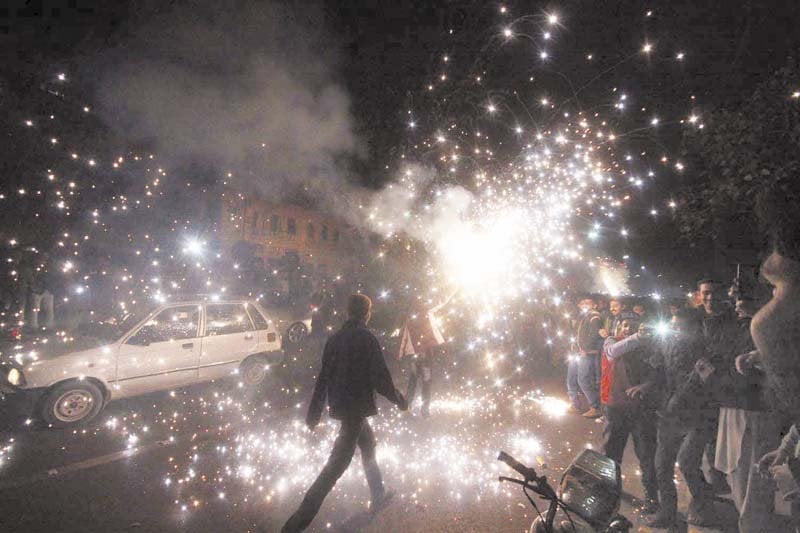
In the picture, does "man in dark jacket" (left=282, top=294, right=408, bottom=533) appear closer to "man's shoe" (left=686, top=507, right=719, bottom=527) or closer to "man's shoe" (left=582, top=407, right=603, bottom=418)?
"man's shoe" (left=686, top=507, right=719, bottom=527)

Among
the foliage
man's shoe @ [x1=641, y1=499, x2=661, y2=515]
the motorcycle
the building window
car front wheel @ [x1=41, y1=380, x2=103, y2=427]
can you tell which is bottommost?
man's shoe @ [x1=641, y1=499, x2=661, y2=515]

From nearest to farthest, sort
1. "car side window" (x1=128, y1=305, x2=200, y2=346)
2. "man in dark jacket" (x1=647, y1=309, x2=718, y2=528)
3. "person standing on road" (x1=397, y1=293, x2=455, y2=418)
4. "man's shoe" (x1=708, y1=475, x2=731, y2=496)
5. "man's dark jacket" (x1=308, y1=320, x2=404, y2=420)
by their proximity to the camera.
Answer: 1. "man in dark jacket" (x1=647, y1=309, x2=718, y2=528)
2. "man's dark jacket" (x1=308, y1=320, x2=404, y2=420)
3. "man's shoe" (x1=708, y1=475, x2=731, y2=496)
4. "car side window" (x1=128, y1=305, x2=200, y2=346)
5. "person standing on road" (x1=397, y1=293, x2=455, y2=418)

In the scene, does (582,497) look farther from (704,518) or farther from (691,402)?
(704,518)

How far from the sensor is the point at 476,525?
3.46m

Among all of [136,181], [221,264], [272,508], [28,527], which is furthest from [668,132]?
[221,264]

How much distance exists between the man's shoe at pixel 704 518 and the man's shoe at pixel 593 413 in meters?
2.80

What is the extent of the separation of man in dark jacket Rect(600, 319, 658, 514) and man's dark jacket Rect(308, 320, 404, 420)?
2.25 metres

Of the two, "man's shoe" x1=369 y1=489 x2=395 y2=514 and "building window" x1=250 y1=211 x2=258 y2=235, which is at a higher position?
"building window" x1=250 y1=211 x2=258 y2=235

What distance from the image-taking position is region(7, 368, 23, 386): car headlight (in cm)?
504

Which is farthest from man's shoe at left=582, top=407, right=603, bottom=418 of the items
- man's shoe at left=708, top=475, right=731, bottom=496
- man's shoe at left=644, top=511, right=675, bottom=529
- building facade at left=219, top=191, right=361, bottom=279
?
building facade at left=219, top=191, right=361, bottom=279

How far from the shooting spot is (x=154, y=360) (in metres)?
6.07

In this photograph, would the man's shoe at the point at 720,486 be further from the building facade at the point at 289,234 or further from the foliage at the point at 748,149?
the building facade at the point at 289,234

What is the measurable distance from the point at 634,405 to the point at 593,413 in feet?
9.51

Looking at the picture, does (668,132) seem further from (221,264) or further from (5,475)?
(221,264)
